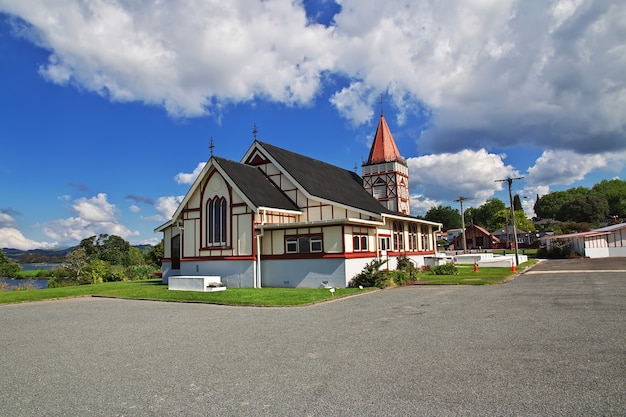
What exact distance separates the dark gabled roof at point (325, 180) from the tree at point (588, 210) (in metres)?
96.2

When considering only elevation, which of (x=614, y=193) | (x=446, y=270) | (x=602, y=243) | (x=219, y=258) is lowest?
(x=446, y=270)

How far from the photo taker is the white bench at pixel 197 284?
70.3 ft

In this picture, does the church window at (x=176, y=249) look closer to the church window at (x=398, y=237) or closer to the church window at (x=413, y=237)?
the church window at (x=398, y=237)

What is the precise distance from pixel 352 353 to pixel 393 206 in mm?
31064

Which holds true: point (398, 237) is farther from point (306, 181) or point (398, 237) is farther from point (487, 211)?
point (487, 211)

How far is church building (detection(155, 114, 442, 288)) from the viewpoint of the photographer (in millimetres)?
22312

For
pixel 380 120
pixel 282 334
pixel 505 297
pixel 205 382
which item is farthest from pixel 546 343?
pixel 380 120

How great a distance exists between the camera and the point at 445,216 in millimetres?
135250

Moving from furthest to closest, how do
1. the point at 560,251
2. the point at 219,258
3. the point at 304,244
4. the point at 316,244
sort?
the point at 560,251 → the point at 219,258 → the point at 304,244 → the point at 316,244

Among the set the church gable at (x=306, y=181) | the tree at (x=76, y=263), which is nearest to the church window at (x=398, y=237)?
the church gable at (x=306, y=181)

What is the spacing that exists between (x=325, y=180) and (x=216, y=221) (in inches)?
381

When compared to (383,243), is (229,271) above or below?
below

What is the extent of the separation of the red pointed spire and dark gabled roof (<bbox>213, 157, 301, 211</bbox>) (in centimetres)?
1488

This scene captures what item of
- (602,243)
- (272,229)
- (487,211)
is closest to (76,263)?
(272,229)
